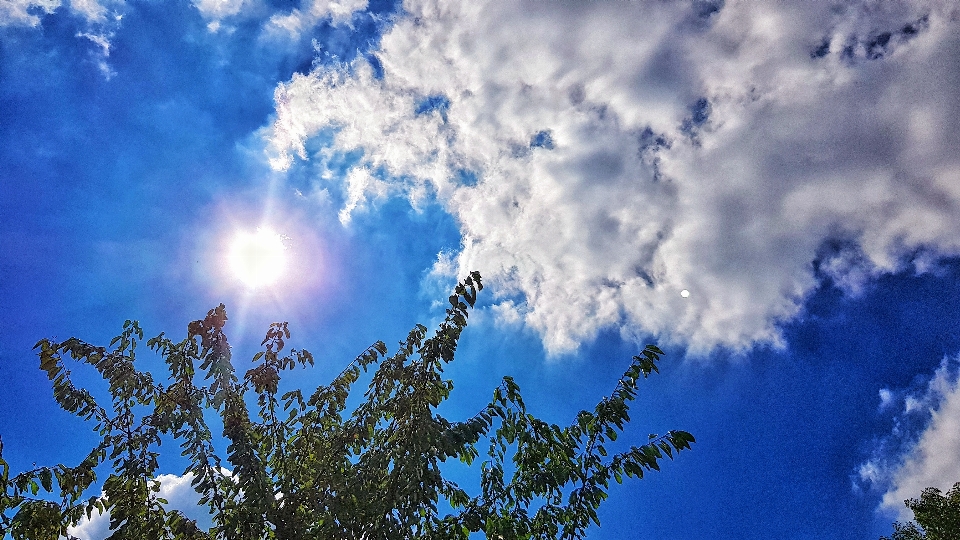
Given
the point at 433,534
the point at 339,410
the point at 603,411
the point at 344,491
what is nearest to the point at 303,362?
the point at 339,410

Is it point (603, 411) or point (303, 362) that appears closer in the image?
point (603, 411)

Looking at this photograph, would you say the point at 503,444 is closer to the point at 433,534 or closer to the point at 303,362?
the point at 433,534

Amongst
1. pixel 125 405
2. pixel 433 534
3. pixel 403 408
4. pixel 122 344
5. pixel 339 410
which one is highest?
pixel 122 344

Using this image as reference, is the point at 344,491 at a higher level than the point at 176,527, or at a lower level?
lower

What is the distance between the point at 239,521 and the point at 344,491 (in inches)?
48.2

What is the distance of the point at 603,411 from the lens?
6402mm

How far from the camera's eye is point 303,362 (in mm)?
6883

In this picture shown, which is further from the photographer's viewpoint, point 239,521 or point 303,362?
point 303,362

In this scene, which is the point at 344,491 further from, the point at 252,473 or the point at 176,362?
the point at 176,362

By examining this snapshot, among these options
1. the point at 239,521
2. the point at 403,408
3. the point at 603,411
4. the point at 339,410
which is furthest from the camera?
the point at 339,410

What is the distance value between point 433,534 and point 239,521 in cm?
224

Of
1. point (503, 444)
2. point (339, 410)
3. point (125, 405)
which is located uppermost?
point (125, 405)

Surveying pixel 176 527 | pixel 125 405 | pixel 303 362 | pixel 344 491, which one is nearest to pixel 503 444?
pixel 344 491

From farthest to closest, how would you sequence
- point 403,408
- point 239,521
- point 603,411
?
point 603,411 → point 403,408 → point 239,521
